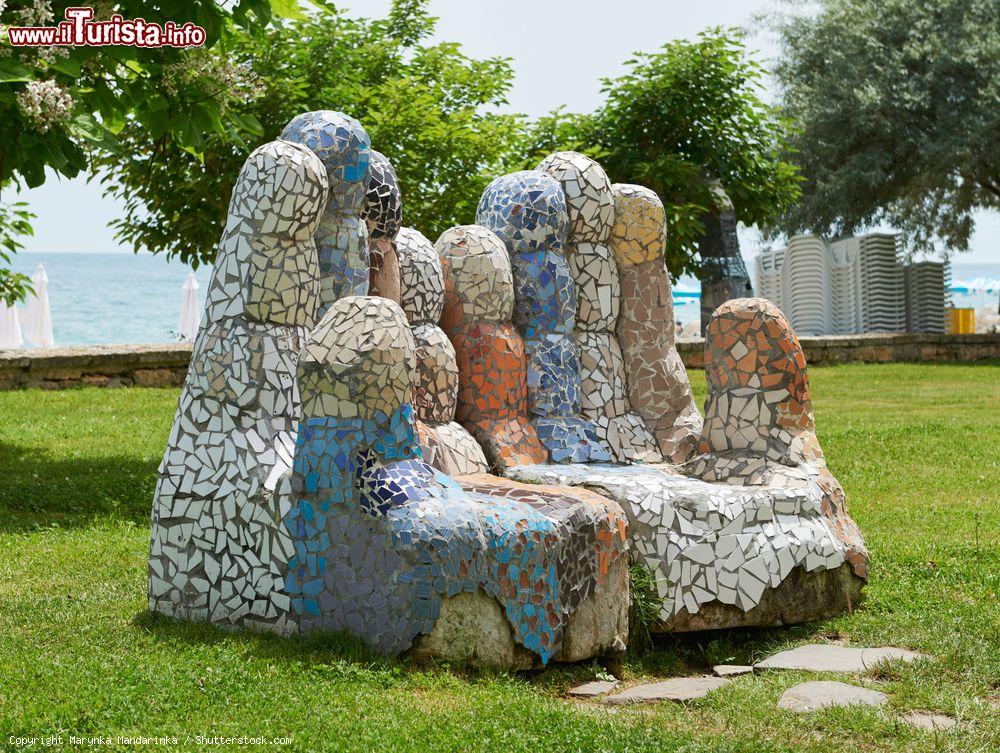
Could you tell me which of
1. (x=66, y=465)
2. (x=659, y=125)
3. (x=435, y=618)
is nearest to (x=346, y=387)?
(x=435, y=618)

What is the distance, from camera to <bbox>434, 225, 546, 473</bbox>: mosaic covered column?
5.93m

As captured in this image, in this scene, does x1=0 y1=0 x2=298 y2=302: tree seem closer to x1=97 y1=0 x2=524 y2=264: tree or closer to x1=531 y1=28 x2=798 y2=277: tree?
x1=97 y1=0 x2=524 y2=264: tree

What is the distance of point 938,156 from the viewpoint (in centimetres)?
2222

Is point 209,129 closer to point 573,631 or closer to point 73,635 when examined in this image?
point 73,635

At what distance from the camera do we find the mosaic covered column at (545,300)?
6148 millimetres

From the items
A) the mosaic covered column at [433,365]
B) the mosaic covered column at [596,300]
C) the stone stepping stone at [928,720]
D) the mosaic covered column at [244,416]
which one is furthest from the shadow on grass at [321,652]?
the mosaic covered column at [596,300]

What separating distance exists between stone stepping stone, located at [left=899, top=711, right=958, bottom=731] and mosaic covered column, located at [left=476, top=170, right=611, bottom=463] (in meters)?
2.28

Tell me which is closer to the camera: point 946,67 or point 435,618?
point 435,618

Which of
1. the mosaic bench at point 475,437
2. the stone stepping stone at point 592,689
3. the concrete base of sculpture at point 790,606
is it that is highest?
the mosaic bench at point 475,437

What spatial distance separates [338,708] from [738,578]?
1955 mm

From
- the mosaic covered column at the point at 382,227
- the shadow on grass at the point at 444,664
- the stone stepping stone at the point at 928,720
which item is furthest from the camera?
the mosaic covered column at the point at 382,227

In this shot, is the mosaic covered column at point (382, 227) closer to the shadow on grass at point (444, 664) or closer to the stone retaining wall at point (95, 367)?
the shadow on grass at point (444, 664)

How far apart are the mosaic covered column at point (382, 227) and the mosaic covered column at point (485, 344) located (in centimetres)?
42

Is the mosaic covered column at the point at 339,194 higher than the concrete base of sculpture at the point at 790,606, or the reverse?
the mosaic covered column at the point at 339,194
